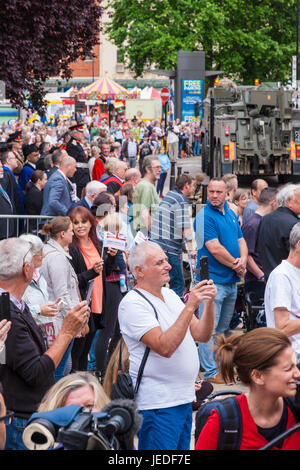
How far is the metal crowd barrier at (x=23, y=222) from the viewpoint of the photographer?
9898 millimetres

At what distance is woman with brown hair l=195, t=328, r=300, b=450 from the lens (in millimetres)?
3508

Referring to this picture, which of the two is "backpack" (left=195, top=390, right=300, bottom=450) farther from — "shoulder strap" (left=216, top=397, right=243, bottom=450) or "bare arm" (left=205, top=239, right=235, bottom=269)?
"bare arm" (left=205, top=239, right=235, bottom=269)

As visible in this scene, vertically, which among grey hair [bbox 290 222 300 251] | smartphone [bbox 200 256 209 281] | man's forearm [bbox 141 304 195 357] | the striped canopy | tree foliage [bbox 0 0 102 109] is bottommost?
man's forearm [bbox 141 304 195 357]

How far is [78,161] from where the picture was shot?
15.2 metres

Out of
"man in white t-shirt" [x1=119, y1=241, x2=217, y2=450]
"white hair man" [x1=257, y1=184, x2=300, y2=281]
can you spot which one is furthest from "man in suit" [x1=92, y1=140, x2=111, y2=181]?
"man in white t-shirt" [x1=119, y1=241, x2=217, y2=450]

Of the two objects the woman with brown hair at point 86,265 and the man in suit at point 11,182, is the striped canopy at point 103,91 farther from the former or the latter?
the woman with brown hair at point 86,265

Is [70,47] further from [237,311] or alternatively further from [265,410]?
[265,410]

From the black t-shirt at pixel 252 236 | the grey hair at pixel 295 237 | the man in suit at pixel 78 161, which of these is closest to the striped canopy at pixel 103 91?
the man in suit at pixel 78 161

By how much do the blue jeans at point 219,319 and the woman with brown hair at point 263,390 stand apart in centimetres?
440

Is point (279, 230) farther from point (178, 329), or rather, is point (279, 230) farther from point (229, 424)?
point (229, 424)

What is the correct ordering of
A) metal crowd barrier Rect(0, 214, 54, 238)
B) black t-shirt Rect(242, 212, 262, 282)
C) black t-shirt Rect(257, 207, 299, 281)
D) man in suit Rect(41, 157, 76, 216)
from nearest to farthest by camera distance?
1. black t-shirt Rect(257, 207, 299, 281)
2. black t-shirt Rect(242, 212, 262, 282)
3. metal crowd barrier Rect(0, 214, 54, 238)
4. man in suit Rect(41, 157, 76, 216)

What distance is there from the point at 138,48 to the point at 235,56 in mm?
5488

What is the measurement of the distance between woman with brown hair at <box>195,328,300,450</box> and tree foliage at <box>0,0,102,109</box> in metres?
10.6
